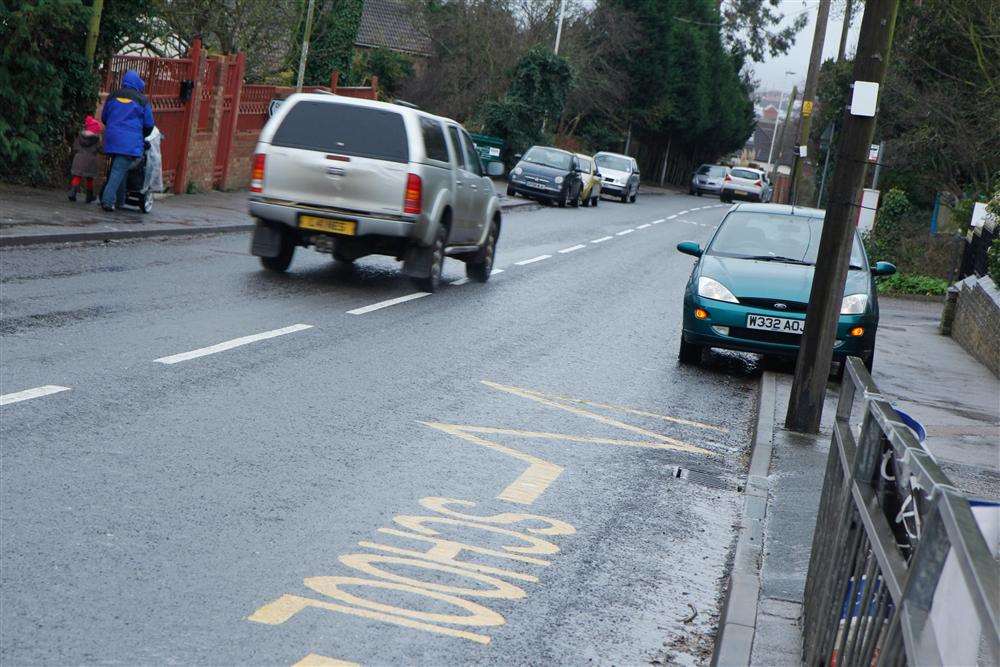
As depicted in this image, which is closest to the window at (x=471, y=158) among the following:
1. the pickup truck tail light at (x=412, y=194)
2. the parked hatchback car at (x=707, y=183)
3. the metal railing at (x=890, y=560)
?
the pickup truck tail light at (x=412, y=194)

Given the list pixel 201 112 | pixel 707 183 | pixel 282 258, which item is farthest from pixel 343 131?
pixel 707 183

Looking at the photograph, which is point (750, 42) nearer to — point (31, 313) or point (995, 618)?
point (31, 313)

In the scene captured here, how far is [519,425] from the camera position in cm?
903

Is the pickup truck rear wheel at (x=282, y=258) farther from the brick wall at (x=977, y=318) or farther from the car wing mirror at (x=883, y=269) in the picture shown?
the brick wall at (x=977, y=318)

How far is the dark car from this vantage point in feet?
127

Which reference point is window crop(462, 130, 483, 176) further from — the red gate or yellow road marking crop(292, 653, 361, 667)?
yellow road marking crop(292, 653, 361, 667)

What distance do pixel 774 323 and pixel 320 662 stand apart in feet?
28.2

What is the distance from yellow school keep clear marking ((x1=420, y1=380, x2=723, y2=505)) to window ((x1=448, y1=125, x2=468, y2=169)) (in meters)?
6.65

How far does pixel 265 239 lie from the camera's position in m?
15.2

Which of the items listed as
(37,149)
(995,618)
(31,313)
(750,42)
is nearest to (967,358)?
(31,313)

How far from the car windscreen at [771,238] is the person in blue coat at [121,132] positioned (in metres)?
9.11

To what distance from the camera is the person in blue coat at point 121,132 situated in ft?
62.4

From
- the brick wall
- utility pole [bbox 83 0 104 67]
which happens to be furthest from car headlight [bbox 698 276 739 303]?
utility pole [bbox 83 0 104 67]

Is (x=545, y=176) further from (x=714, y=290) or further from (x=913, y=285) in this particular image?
(x=714, y=290)
